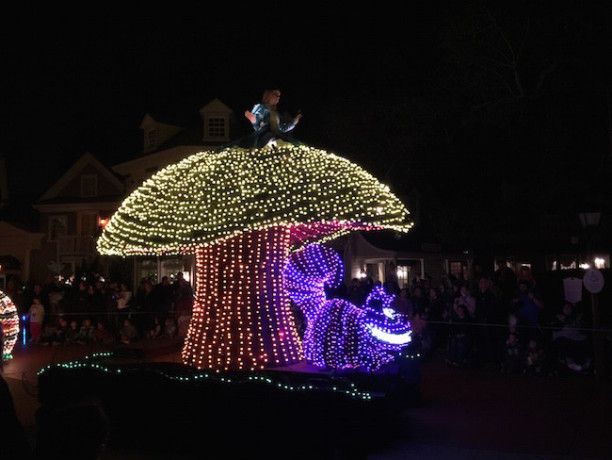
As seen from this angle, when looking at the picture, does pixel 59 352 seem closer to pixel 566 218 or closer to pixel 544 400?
pixel 544 400

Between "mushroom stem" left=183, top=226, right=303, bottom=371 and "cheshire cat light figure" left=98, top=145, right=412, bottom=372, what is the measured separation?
0.02 metres

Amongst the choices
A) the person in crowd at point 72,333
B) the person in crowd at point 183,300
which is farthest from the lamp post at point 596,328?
the person in crowd at point 72,333

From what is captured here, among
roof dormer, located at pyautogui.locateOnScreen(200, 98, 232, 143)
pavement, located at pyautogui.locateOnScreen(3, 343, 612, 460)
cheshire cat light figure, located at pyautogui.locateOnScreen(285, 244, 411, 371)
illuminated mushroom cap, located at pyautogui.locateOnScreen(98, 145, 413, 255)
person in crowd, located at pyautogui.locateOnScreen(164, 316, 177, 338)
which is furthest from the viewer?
roof dormer, located at pyautogui.locateOnScreen(200, 98, 232, 143)

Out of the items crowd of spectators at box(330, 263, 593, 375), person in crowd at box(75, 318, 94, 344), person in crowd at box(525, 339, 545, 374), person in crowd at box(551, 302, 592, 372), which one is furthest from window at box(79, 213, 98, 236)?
person in crowd at box(551, 302, 592, 372)

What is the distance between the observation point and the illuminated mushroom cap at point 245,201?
870 centimetres

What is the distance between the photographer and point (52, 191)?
120ft

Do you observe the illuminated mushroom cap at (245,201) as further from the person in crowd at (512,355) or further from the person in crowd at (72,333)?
the person in crowd at (72,333)

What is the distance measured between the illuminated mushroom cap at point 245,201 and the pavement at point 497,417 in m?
2.58

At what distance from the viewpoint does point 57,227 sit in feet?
120

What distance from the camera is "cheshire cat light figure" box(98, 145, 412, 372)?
879cm

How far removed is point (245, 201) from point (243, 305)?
1905 mm

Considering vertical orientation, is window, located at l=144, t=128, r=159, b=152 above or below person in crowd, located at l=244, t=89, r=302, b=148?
above

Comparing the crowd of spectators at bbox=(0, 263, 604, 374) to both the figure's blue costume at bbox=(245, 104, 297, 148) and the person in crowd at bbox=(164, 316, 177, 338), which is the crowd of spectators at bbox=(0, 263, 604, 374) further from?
the figure's blue costume at bbox=(245, 104, 297, 148)

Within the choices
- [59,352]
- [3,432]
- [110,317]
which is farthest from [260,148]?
[110,317]
